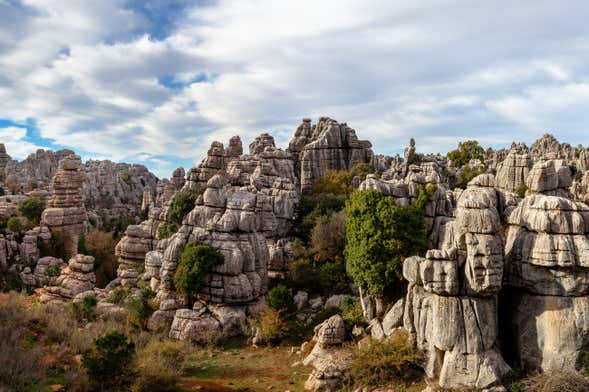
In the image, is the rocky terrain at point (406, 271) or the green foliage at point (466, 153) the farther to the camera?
the green foliage at point (466, 153)

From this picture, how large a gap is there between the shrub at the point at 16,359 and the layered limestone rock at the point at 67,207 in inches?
1211

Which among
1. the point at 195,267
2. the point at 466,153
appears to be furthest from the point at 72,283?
the point at 466,153

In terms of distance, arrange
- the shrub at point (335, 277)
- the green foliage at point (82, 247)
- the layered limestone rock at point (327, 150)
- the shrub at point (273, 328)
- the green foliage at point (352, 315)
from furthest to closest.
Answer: the layered limestone rock at point (327, 150) < the green foliage at point (82, 247) < the shrub at point (335, 277) < the shrub at point (273, 328) < the green foliage at point (352, 315)

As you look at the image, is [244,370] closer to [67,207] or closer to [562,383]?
[562,383]

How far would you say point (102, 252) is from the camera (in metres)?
44.5

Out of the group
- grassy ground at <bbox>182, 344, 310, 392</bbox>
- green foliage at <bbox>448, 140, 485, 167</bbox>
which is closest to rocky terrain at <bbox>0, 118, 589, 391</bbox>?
grassy ground at <bbox>182, 344, 310, 392</bbox>

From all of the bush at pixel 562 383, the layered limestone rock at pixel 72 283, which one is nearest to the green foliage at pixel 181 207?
the layered limestone rock at pixel 72 283

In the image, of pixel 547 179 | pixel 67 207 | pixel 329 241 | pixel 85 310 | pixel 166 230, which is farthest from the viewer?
pixel 67 207

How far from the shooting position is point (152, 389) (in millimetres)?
16156

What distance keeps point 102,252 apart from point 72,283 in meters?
13.8

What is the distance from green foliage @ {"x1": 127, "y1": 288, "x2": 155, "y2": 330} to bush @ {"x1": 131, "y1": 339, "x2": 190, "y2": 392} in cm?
510

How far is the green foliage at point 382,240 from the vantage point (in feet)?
66.4

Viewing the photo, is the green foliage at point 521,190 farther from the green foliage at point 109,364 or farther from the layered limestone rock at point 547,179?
the green foliage at point 109,364

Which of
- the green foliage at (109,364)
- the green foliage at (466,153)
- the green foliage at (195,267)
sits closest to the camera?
the green foliage at (109,364)
